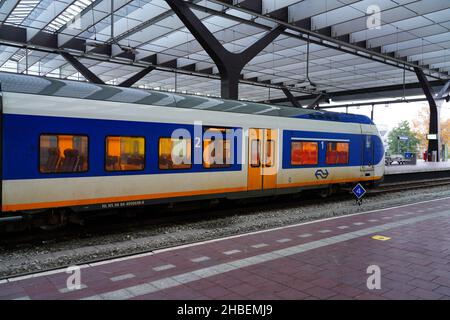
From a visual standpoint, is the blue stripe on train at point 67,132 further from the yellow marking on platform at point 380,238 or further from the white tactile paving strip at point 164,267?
the yellow marking on platform at point 380,238

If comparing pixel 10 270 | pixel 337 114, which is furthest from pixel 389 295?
pixel 337 114

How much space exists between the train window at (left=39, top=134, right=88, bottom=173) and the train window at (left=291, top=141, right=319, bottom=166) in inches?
249

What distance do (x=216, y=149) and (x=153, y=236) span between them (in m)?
2.95

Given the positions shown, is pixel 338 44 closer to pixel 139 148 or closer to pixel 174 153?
pixel 174 153

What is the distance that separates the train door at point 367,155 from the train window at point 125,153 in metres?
9.25

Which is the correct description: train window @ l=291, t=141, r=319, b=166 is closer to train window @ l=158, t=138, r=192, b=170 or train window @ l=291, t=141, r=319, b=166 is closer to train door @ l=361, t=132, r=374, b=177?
train door @ l=361, t=132, r=374, b=177

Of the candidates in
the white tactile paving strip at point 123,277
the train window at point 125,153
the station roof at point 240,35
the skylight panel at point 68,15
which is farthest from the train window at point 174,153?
the skylight panel at point 68,15

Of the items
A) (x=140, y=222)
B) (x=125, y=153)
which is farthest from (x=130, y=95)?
(x=140, y=222)

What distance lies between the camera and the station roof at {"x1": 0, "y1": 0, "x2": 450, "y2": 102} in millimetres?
15695

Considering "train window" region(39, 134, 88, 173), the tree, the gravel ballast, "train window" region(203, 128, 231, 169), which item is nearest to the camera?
the gravel ballast

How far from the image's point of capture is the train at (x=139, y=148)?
731cm

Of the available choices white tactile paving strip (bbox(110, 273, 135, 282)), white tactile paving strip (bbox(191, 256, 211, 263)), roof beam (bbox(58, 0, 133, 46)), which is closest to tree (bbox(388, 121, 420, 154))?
roof beam (bbox(58, 0, 133, 46))

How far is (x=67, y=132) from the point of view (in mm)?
7770

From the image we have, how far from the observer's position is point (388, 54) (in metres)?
23.5
